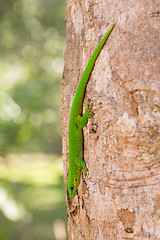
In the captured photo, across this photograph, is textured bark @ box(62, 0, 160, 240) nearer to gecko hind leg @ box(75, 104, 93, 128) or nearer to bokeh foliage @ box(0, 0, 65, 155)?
gecko hind leg @ box(75, 104, 93, 128)

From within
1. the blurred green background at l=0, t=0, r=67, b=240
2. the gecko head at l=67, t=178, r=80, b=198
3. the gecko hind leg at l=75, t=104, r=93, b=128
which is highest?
the blurred green background at l=0, t=0, r=67, b=240

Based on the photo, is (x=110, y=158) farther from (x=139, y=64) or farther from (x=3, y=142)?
(x=3, y=142)

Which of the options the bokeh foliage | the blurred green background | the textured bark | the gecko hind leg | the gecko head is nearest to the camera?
the textured bark

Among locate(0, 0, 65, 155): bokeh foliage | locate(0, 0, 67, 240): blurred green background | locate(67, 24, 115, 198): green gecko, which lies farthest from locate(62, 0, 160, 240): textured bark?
locate(0, 0, 65, 155): bokeh foliage

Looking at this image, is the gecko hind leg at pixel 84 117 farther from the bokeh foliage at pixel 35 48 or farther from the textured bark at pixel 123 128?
the bokeh foliage at pixel 35 48

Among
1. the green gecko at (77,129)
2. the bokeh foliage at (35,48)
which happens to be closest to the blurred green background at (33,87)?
the bokeh foliage at (35,48)

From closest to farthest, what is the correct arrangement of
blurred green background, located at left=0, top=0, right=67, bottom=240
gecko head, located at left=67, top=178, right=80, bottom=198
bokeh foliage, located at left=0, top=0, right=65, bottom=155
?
1. gecko head, located at left=67, top=178, right=80, bottom=198
2. blurred green background, located at left=0, top=0, right=67, bottom=240
3. bokeh foliage, located at left=0, top=0, right=65, bottom=155

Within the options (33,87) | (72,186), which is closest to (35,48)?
(33,87)

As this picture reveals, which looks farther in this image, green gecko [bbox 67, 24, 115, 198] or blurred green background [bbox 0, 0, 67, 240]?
blurred green background [bbox 0, 0, 67, 240]
